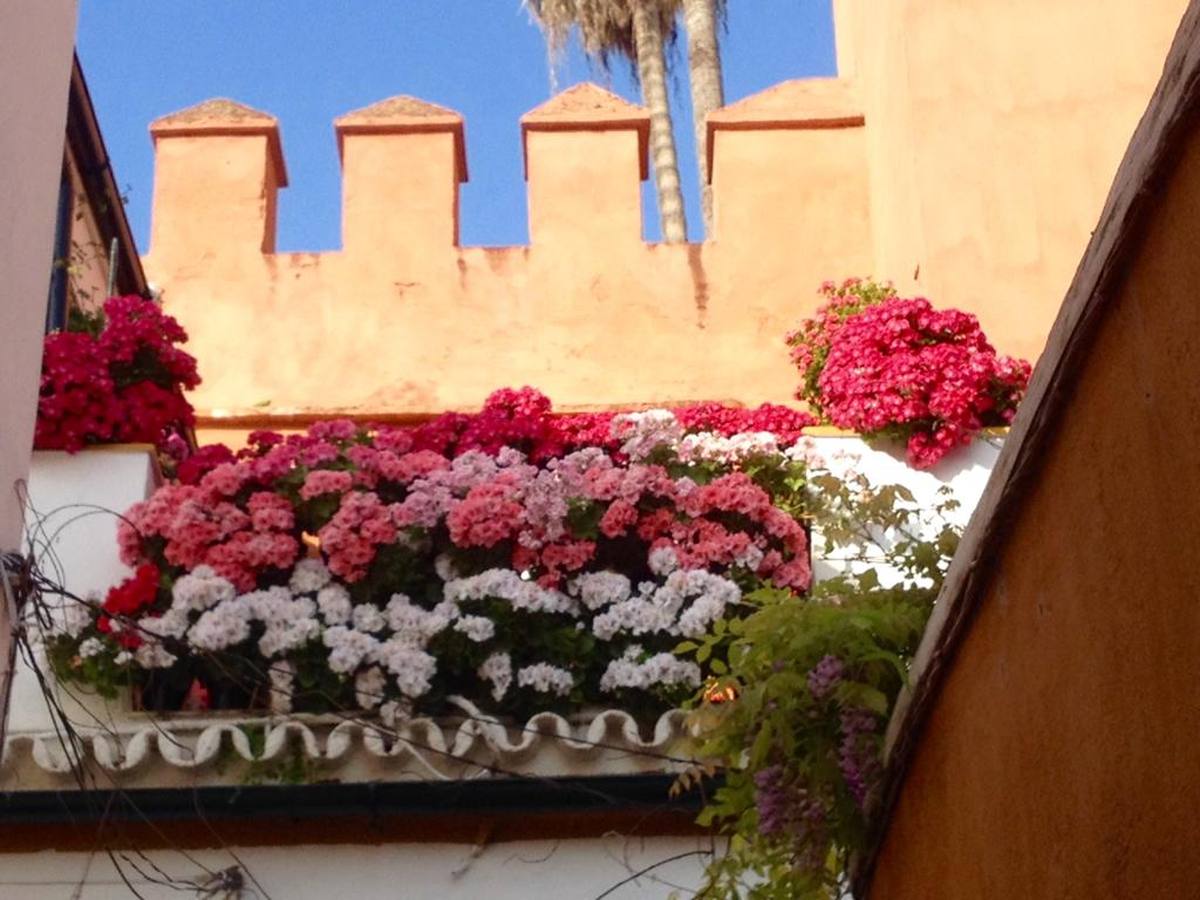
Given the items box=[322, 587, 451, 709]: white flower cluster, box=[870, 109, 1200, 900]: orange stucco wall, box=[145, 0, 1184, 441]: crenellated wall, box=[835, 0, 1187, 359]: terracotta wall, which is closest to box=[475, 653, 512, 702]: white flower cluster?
box=[322, 587, 451, 709]: white flower cluster

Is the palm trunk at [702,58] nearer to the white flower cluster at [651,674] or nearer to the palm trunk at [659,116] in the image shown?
the palm trunk at [659,116]

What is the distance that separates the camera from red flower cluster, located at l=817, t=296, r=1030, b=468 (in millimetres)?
8406

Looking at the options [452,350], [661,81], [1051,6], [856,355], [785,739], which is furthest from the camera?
[661,81]

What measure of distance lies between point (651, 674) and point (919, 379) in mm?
2016

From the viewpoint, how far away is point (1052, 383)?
3.53 metres

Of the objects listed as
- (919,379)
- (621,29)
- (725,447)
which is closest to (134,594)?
(725,447)

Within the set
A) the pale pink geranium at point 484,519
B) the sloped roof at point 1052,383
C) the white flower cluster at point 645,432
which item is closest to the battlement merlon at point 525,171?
the white flower cluster at point 645,432

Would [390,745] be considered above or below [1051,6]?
below

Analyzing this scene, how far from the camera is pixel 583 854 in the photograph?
21.2ft

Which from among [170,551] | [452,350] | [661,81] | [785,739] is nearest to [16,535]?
[785,739]

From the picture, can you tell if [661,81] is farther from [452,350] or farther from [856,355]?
[856,355]

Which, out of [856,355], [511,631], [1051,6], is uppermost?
[1051,6]

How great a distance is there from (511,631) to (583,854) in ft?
3.14

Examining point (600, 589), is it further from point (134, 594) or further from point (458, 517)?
point (134, 594)
